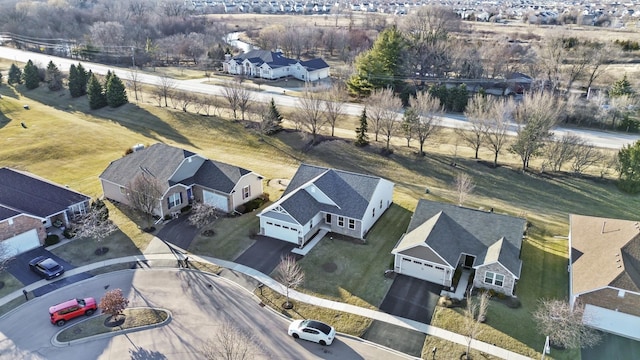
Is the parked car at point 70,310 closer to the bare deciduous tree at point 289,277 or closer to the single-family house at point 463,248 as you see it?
the bare deciduous tree at point 289,277

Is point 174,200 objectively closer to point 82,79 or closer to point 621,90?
point 82,79

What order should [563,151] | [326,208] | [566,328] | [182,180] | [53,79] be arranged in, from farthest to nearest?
[53,79]
[563,151]
[182,180]
[326,208]
[566,328]

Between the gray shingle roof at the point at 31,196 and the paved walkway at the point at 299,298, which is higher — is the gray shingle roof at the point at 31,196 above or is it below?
above

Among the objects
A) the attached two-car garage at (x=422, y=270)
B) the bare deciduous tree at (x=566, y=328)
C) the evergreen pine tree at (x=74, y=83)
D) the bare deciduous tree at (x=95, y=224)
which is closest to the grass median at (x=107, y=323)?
the bare deciduous tree at (x=95, y=224)

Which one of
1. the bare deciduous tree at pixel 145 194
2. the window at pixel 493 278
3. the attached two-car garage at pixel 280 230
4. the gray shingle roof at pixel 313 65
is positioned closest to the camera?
the window at pixel 493 278

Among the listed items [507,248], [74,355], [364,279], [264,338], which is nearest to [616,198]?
[507,248]

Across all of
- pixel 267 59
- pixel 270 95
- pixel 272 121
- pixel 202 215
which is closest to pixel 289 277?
pixel 202 215

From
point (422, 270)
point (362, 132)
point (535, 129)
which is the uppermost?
point (535, 129)
